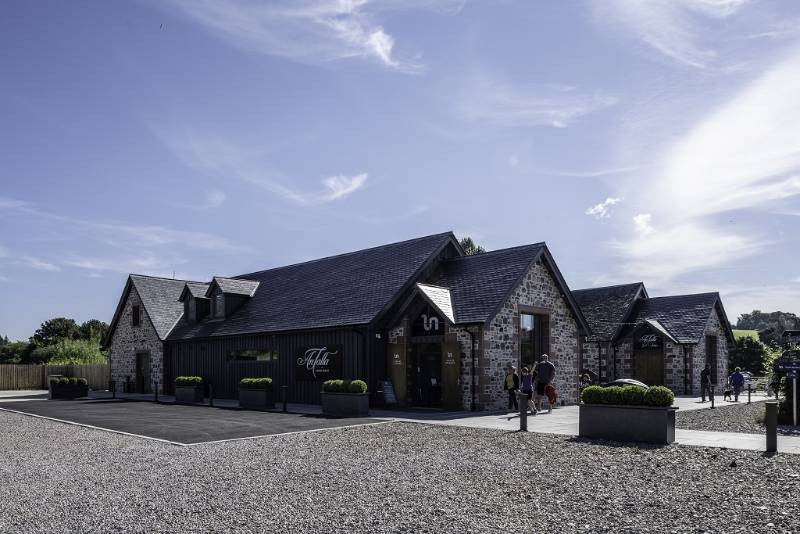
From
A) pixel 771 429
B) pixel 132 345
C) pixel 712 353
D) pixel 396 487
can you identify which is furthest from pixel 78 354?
pixel 771 429

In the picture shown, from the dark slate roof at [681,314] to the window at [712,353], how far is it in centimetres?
174

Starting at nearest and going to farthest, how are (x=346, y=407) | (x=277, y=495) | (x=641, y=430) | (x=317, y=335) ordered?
(x=277, y=495) < (x=641, y=430) < (x=346, y=407) < (x=317, y=335)

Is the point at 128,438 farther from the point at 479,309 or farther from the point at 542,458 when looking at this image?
the point at 479,309

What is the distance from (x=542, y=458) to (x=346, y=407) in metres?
9.36

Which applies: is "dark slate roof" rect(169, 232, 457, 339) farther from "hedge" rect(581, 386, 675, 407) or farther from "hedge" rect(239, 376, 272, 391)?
"hedge" rect(581, 386, 675, 407)

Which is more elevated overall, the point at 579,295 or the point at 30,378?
the point at 579,295

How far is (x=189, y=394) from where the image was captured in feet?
88.9

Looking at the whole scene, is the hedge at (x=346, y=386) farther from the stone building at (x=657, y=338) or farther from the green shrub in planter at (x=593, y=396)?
the stone building at (x=657, y=338)

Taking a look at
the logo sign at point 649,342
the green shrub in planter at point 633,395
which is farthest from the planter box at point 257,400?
the logo sign at point 649,342

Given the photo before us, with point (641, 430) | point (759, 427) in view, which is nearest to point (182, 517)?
point (641, 430)

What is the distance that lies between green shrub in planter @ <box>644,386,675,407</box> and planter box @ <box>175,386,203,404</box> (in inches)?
736

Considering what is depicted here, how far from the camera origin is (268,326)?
27500 millimetres

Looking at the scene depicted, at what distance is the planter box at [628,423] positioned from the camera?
520 inches

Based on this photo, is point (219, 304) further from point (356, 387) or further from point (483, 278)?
point (356, 387)
